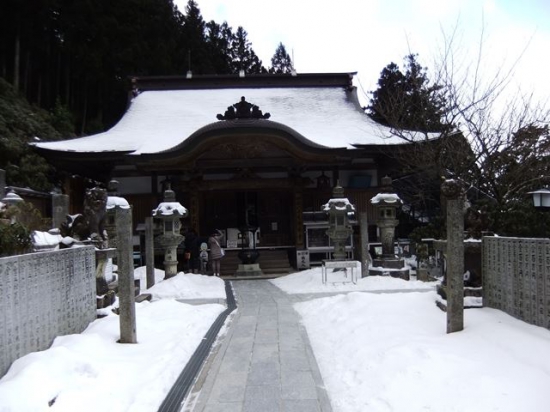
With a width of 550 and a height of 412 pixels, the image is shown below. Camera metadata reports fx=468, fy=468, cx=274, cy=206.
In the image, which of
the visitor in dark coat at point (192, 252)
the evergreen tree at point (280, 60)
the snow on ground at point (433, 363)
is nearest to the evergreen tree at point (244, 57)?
the evergreen tree at point (280, 60)

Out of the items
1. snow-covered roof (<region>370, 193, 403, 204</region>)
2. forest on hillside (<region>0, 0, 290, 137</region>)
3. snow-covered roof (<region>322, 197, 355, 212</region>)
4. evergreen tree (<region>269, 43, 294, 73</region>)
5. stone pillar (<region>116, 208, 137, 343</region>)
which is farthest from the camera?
evergreen tree (<region>269, 43, 294, 73</region>)

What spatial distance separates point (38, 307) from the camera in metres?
4.83

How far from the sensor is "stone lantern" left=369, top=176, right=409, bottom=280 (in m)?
12.6

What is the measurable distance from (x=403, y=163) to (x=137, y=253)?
10.2 meters

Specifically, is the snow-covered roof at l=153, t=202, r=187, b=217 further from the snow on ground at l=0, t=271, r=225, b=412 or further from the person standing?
the snow on ground at l=0, t=271, r=225, b=412

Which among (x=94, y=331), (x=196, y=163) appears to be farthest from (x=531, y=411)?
(x=196, y=163)

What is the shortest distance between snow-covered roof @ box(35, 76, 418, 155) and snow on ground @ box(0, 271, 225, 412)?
1205 centimetres

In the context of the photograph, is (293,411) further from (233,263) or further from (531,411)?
(233,263)

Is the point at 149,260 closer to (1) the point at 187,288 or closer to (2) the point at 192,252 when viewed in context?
(1) the point at 187,288

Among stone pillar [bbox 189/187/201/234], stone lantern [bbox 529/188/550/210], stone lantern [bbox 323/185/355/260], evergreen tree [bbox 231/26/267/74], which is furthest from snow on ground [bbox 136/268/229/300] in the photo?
evergreen tree [bbox 231/26/267/74]

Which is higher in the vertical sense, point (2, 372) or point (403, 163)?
point (403, 163)

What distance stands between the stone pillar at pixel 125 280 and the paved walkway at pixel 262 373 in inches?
43.4

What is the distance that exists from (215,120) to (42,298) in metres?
17.4

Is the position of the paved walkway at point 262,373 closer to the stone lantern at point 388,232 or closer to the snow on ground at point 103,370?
the snow on ground at point 103,370
